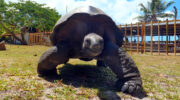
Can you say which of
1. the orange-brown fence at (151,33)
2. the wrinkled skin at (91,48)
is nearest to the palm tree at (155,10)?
the orange-brown fence at (151,33)

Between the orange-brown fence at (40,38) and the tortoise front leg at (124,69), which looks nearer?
the tortoise front leg at (124,69)

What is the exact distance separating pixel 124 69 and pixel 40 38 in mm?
18055

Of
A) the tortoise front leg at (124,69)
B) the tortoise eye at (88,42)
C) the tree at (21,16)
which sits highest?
the tree at (21,16)

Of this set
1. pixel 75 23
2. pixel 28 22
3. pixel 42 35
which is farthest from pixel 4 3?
pixel 75 23

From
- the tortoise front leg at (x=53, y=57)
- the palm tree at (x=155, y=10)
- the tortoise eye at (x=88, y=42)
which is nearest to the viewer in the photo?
the tortoise eye at (x=88, y=42)

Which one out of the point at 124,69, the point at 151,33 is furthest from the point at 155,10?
the point at 124,69

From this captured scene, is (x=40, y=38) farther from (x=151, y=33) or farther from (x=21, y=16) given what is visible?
(x=151, y=33)

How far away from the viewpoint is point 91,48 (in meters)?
1.67

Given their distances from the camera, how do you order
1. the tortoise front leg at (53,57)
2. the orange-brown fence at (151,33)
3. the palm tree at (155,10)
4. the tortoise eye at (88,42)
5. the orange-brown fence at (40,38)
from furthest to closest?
the palm tree at (155,10) < the orange-brown fence at (40,38) < the orange-brown fence at (151,33) < the tortoise front leg at (53,57) < the tortoise eye at (88,42)

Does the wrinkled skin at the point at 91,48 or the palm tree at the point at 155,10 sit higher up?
the palm tree at the point at 155,10

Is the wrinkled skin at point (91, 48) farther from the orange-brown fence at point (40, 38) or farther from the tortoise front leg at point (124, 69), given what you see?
the orange-brown fence at point (40, 38)

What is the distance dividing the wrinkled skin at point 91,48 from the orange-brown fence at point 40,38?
14995 millimetres

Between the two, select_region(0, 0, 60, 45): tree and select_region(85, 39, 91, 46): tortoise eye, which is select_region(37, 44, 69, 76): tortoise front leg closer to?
select_region(85, 39, 91, 46): tortoise eye

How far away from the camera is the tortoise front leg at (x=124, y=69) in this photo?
177 cm
